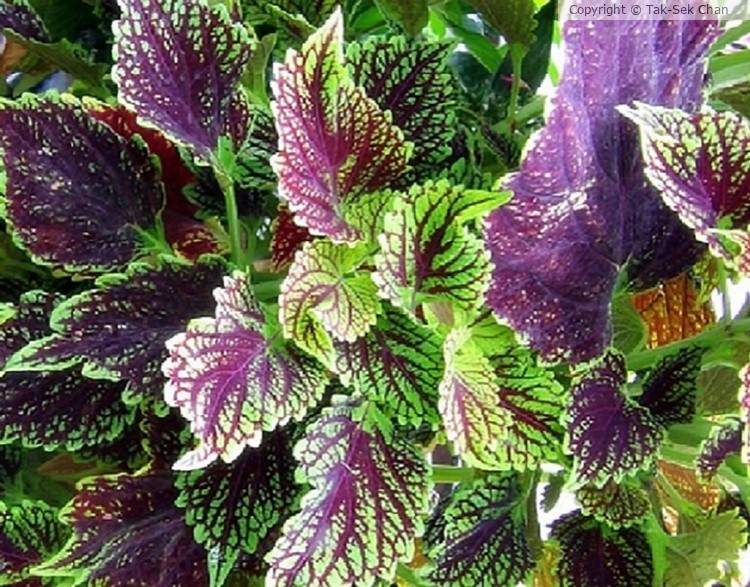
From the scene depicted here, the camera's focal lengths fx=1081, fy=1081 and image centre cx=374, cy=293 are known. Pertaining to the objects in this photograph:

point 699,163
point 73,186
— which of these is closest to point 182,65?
point 73,186

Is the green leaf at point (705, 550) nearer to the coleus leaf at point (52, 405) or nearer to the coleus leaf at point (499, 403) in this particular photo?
the coleus leaf at point (499, 403)

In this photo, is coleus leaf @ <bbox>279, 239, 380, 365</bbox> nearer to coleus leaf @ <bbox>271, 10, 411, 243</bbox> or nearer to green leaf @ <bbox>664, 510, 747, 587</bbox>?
coleus leaf @ <bbox>271, 10, 411, 243</bbox>

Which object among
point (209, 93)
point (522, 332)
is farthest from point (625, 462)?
point (209, 93)

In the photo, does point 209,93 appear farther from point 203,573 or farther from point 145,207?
point 203,573

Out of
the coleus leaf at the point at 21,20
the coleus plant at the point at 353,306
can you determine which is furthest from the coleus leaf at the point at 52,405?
the coleus leaf at the point at 21,20

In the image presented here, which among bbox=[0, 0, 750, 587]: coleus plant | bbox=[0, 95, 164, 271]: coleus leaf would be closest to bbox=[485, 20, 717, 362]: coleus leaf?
bbox=[0, 0, 750, 587]: coleus plant

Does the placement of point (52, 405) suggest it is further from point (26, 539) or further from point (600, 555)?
point (600, 555)

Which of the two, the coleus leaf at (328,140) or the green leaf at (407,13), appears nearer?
the coleus leaf at (328,140)
